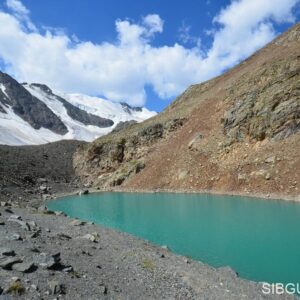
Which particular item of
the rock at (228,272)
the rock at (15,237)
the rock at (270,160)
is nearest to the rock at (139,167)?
the rock at (270,160)

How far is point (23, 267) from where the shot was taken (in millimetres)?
14469

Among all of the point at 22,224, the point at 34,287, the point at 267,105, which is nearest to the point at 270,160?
the point at 267,105

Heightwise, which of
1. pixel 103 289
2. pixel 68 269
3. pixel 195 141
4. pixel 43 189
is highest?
pixel 195 141

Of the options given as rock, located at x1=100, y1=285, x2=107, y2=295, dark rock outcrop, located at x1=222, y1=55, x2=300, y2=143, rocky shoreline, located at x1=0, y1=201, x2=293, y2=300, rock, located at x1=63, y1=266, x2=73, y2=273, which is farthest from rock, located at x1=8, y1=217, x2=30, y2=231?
dark rock outcrop, located at x1=222, y1=55, x2=300, y2=143

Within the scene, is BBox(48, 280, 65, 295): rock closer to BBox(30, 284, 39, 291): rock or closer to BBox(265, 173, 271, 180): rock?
BBox(30, 284, 39, 291): rock

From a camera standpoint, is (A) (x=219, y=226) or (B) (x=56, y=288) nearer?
(B) (x=56, y=288)

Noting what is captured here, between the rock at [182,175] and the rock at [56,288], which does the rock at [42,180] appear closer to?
the rock at [182,175]

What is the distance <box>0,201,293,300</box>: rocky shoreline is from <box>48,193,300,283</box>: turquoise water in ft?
8.79

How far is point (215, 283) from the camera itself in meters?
17.7

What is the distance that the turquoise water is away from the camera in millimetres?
22531

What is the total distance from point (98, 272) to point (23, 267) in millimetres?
3352

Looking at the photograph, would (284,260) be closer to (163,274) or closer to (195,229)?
(163,274)

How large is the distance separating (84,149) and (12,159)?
1796 centimetres

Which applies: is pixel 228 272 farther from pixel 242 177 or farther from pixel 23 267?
pixel 242 177
